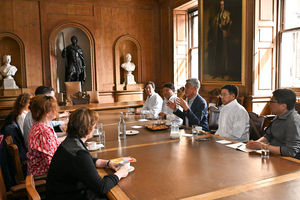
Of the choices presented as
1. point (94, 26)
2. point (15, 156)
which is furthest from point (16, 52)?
point (15, 156)

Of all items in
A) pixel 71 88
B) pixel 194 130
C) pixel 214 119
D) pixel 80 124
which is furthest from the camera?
pixel 71 88

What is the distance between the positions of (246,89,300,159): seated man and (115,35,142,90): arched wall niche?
292 inches

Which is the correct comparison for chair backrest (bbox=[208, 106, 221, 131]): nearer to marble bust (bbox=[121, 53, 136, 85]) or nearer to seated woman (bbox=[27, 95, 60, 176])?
seated woman (bbox=[27, 95, 60, 176])

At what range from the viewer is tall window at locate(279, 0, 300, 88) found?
5660mm

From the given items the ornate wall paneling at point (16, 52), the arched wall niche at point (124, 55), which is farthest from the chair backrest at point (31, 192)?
the arched wall niche at point (124, 55)

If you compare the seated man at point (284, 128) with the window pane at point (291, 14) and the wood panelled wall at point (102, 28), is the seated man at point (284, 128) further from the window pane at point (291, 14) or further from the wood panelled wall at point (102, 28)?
the wood panelled wall at point (102, 28)

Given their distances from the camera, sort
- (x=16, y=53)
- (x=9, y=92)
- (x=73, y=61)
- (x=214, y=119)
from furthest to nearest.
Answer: (x=73, y=61), (x=16, y=53), (x=9, y=92), (x=214, y=119)

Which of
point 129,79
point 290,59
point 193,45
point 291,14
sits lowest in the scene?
point 129,79

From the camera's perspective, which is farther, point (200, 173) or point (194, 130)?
point (194, 130)

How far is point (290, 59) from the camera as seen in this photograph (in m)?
5.81

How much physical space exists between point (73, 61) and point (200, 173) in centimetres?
779

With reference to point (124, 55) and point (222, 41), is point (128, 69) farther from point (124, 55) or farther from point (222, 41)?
point (222, 41)

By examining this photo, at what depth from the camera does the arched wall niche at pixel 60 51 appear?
8617 millimetres

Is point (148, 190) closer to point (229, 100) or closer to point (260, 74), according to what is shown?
point (229, 100)
